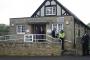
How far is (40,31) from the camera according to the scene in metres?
35.4

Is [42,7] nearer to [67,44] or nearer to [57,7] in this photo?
[57,7]

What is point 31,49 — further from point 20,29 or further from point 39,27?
point 20,29

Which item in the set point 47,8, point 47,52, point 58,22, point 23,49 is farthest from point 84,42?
point 47,8

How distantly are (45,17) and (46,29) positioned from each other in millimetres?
1445

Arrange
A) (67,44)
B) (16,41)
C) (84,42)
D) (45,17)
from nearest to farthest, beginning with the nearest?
(84,42), (16,41), (67,44), (45,17)

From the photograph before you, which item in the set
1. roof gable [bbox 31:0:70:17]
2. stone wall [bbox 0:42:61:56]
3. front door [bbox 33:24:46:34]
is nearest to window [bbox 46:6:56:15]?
roof gable [bbox 31:0:70:17]

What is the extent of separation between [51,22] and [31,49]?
8.14m

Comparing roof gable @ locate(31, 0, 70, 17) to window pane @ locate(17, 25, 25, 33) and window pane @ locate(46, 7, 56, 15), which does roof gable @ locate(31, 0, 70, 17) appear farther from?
window pane @ locate(17, 25, 25, 33)

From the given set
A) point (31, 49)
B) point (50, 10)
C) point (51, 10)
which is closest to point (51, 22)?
point (51, 10)

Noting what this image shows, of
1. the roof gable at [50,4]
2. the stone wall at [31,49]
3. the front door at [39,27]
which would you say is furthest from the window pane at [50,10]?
the stone wall at [31,49]

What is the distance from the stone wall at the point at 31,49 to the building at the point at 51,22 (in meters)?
5.44

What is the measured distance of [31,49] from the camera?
28906 millimetres

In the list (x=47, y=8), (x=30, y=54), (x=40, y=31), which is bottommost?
(x=30, y=54)

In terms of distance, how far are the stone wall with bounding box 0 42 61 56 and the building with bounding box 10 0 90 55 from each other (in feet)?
17.8
